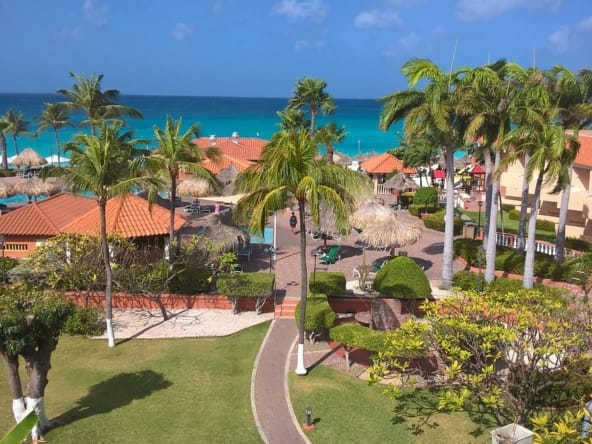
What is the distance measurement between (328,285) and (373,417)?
327 inches

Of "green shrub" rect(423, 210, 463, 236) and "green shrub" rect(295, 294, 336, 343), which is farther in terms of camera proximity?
"green shrub" rect(423, 210, 463, 236)

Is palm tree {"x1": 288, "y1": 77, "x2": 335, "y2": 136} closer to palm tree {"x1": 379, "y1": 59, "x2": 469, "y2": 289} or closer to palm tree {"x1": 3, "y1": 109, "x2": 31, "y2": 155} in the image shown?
palm tree {"x1": 379, "y1": 59, "x2": 469, "y2": 289}

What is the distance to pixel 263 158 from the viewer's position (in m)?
17.2

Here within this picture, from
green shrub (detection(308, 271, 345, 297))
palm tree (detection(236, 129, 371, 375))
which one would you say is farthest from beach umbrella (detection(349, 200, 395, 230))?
palm tree (detection(236, 129, 371, 375))

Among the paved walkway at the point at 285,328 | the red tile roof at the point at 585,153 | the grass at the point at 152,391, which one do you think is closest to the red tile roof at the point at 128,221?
the paved walkway at the point at 285,328

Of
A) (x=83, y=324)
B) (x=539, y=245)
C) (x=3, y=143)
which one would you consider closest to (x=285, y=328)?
(x=83, y=324)

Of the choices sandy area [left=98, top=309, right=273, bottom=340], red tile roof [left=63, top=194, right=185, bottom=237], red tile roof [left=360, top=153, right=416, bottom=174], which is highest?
red tile roof [left=360, top=153, right=416, bottom=174]

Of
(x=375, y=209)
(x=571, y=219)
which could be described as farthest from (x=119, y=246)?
(x=571, y=219)

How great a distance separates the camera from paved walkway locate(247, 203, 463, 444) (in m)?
15.5

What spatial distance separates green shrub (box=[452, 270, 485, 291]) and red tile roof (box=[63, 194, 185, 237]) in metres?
13.6

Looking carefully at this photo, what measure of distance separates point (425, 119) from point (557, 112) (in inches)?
210

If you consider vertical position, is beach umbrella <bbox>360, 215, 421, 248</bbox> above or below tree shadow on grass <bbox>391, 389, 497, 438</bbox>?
above

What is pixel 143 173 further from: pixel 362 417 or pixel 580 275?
pixel 580 275

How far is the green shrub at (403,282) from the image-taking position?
74.0 feet
